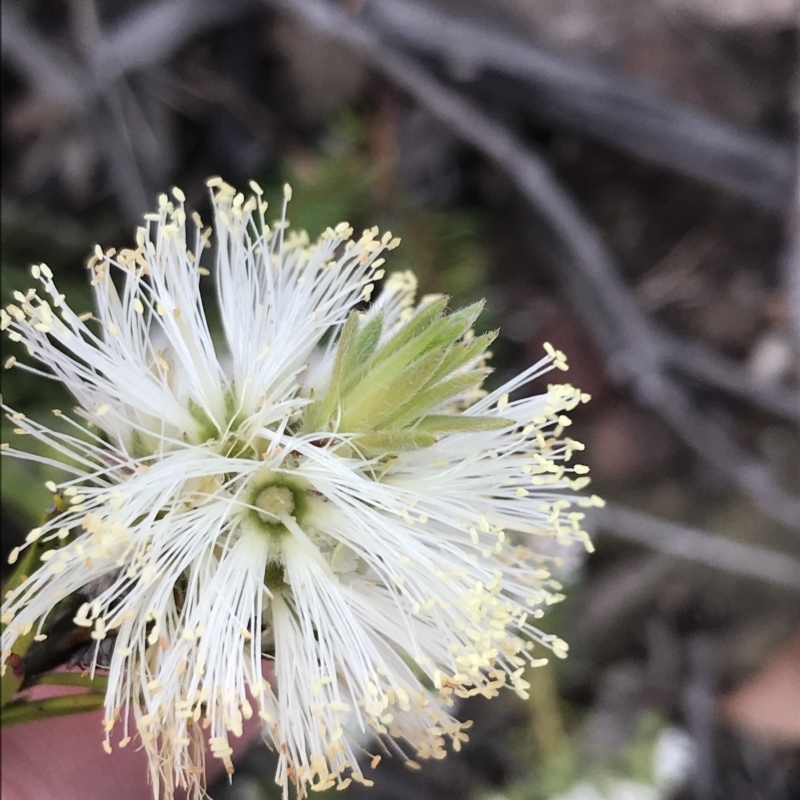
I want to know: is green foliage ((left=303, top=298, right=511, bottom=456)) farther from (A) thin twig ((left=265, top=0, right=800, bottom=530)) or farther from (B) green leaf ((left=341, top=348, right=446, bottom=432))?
(A) thin twig ((left=265, top=0, right=800, bottom=530))

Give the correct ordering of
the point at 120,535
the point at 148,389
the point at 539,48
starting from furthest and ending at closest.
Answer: the point at 539,48, the point at 148,389, the point at 120,535

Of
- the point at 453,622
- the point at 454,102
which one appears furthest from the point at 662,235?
the point at 453,622

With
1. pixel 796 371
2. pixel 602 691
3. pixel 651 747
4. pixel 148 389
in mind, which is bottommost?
pixel 651 747

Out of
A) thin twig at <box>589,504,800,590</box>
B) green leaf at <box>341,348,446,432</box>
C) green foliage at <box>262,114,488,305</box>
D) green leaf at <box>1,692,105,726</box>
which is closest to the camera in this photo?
green leaf at <box>341,348,446,432</box>

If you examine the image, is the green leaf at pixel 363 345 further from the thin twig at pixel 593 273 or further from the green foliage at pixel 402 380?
the thin twig at pixel 593 273

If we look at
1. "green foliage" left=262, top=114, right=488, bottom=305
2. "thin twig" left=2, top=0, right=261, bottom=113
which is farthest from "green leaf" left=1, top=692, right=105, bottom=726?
"thin twig" left=2, top=0, right=261, bottom=113

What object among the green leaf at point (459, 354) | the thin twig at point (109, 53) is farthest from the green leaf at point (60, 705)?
the thin twig at point (109, 53)

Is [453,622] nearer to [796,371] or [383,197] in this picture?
[383,197]

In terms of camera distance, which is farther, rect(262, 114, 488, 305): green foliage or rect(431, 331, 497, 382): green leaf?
rect(262, 114, 488, 305): green foliage
